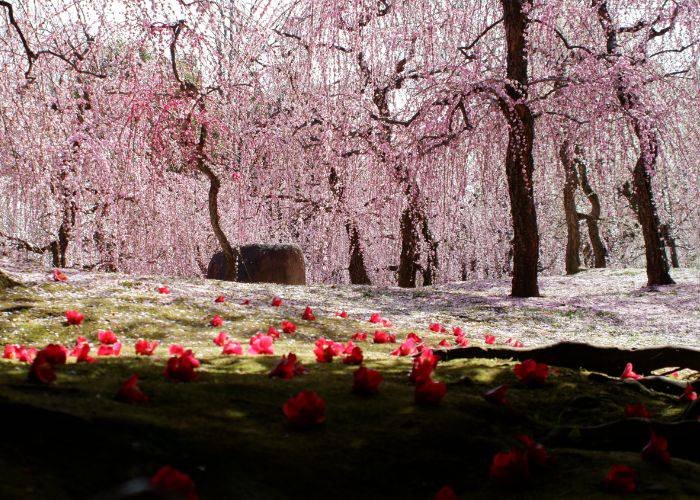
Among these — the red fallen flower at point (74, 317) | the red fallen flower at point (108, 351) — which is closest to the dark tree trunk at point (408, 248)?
the red fallen flower at point (74, 317)

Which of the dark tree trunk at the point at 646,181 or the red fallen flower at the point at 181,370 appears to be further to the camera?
the dark tree trunk at the point at 646,181

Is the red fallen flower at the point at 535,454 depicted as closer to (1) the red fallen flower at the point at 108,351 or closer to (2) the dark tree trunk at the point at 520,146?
(1) the red fallen flower at the point at 108,351

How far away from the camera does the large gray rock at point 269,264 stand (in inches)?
530

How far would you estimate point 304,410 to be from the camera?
241 cm

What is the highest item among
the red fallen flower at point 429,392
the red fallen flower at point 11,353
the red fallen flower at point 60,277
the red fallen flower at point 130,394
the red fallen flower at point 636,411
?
the red fallen flower at point 60,277

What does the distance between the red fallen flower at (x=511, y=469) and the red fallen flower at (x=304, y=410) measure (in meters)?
0.64

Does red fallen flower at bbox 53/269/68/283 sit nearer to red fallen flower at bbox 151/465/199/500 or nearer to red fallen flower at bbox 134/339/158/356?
red fallen flower at bbox 134/339/158/356

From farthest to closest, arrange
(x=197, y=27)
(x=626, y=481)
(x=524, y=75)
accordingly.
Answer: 1. (x=524, y=75)
2. (x=197, y=27)
3. (x=626, y=481)

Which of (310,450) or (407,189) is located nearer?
(310,450)

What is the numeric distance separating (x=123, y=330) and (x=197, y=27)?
3.18 metres

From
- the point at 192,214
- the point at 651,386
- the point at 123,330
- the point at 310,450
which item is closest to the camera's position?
the point at 310,450

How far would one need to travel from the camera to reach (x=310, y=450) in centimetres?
231

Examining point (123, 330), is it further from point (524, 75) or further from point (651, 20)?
point (651, 20)

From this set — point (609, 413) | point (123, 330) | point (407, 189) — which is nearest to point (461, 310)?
point (407, 189)
